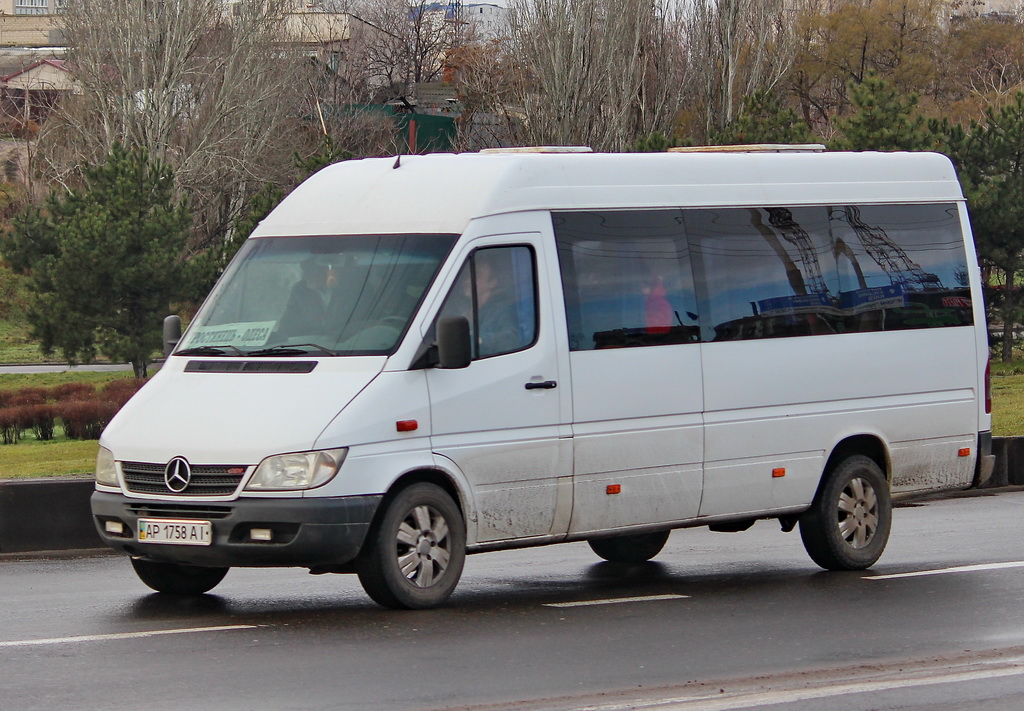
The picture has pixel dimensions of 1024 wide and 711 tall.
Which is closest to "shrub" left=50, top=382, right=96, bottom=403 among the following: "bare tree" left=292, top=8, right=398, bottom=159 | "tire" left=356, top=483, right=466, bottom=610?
"tire" left=356, top=483, right=466, bottom=610

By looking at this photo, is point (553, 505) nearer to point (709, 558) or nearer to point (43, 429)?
point (709, 558)

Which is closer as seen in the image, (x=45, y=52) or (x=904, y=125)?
(x=904, y=125)

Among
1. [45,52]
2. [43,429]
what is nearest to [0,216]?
[43,429]

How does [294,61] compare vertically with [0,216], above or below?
above

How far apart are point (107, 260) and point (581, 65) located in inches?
971

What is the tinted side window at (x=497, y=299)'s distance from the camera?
356 inches

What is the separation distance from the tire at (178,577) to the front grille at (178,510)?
Result: 2.75 ft

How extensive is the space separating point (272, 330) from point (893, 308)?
14.3 feet

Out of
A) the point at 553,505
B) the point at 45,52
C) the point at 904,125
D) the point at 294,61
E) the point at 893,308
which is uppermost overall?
the point at 45,52

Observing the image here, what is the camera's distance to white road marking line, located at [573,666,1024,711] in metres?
6.46

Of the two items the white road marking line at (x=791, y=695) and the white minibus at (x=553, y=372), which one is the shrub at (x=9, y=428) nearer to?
the white minibus at (x=553, y=372)

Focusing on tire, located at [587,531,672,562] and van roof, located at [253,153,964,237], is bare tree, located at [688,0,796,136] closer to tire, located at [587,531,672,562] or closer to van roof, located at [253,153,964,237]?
tire, located at [587,531,672,562]

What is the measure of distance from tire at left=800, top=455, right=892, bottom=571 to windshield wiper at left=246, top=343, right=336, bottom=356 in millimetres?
3652

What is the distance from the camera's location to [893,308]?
1122cm
